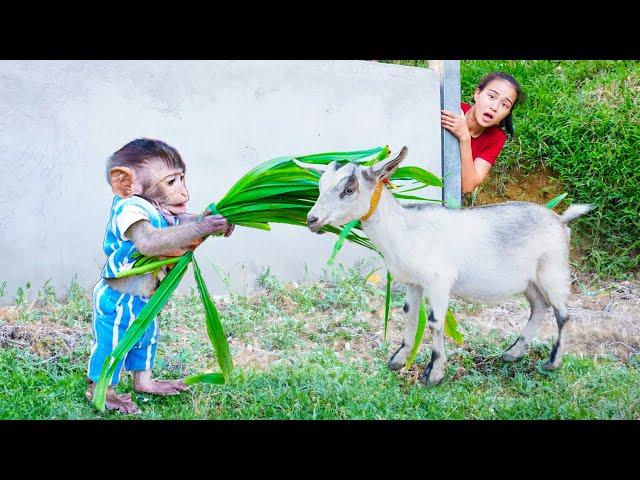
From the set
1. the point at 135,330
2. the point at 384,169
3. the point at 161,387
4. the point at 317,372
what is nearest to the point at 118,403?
the point at 161,387

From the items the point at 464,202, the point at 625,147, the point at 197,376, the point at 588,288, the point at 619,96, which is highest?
the point at 619,96

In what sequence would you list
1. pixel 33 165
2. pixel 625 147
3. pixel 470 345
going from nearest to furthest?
pixel 470 345
pixel 33 165
pixel 625 147

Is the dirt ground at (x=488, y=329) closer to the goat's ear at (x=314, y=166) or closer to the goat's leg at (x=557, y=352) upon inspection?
the goat's leg at (x=557, y=352)

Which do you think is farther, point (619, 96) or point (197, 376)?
point (619, 96)

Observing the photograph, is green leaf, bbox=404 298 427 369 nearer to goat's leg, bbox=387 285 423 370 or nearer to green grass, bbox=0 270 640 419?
goat's leg, bbox=387 285 423 370

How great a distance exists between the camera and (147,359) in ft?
13.5

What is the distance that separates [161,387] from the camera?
13.6 feet

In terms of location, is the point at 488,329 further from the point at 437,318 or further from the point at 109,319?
Answer: the point at 109,319

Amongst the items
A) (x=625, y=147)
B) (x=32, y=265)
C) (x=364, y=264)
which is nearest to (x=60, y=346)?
(x=32, y=265)

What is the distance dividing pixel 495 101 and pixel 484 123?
0.39 feet

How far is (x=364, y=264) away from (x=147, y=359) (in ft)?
4.21

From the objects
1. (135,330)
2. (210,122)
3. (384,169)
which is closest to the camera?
(384,169)

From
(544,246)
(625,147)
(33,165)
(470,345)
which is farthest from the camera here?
(625,147)

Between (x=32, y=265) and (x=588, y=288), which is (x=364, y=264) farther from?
(x=32, y=265)
